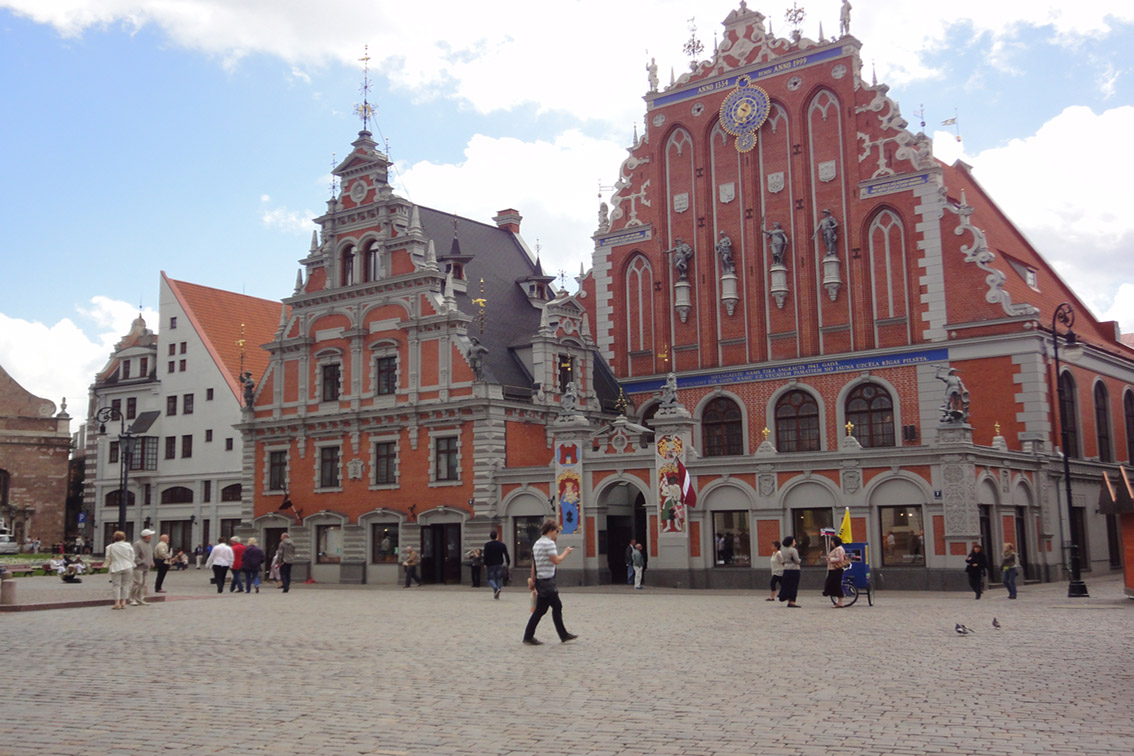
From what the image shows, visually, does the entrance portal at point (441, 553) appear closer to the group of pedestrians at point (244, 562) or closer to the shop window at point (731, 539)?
the group of pedestrians at point (244, 562)

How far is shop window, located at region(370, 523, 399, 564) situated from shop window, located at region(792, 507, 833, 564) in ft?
48.9

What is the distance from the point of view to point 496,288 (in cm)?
4428

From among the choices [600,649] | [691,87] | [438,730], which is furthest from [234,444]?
[438,730]

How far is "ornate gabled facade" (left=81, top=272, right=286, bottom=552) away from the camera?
59.0m

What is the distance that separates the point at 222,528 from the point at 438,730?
52320 millimetres

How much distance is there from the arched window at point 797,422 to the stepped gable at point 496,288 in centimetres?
934

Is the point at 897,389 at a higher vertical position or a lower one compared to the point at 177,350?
lower

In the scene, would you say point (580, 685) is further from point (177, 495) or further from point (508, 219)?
point (177, 495)

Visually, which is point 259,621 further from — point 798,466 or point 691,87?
point 691,87

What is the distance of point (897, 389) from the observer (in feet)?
120

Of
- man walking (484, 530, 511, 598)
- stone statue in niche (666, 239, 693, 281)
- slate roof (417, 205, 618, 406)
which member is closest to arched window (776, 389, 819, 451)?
stone statue in niche (666, 239, 693, 281)

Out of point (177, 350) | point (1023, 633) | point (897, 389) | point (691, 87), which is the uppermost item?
point (691, 87)

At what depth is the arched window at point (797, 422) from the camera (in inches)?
1507

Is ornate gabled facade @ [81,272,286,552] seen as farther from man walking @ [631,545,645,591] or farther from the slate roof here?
man walking @ [631,545,645,591]
